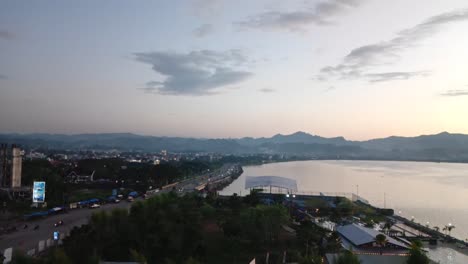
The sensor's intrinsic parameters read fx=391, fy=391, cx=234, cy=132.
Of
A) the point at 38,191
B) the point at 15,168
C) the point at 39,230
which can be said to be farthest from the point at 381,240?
the point at 15,168

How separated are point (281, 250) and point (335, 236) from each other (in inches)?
73.9

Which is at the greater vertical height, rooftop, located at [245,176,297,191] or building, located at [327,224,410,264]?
rooftop, located at [245,176,297,191]

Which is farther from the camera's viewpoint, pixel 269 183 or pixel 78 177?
pixel 78 177

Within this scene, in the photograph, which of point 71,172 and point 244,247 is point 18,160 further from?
point 244,247

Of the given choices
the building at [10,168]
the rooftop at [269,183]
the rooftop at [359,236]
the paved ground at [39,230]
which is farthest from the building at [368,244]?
the building at [10,168]

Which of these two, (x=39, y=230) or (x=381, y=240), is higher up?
(x=381, y=240)

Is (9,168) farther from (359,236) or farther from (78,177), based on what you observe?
(359,236)

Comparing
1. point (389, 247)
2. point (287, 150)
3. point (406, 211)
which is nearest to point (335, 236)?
point (389, 247)

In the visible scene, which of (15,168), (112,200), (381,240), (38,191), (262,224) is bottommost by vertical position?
(112,200)

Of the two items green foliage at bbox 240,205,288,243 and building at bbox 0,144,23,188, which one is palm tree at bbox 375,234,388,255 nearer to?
green foliage at bbox 240,205,288,243

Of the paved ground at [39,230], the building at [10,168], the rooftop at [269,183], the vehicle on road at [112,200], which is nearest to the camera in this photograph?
the paved ground at [39,230]

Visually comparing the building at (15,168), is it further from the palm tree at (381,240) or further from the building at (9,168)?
the palm tree at (381,240)

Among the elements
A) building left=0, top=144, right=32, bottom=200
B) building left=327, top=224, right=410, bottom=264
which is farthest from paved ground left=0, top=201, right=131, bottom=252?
building left=327, top=224, right=410, bottom=264

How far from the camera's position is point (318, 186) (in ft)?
118
